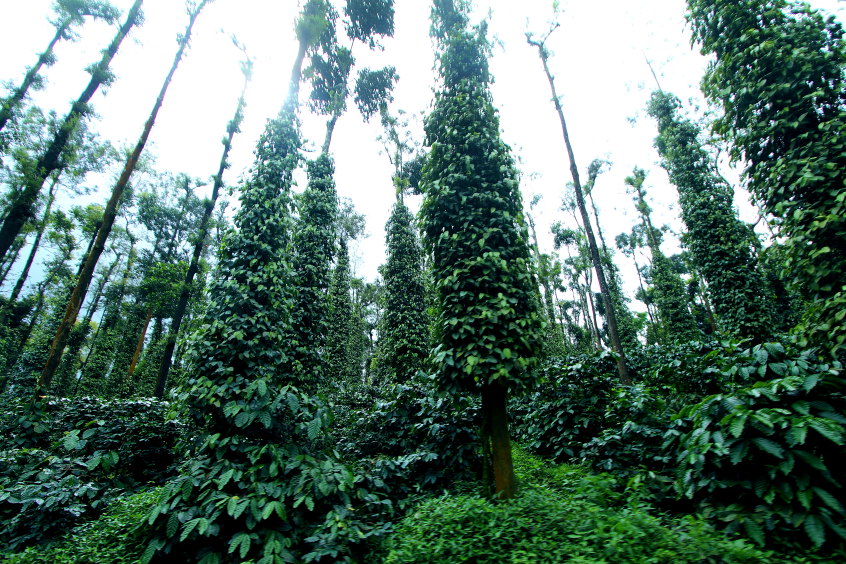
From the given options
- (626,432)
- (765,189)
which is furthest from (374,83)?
(626,432)

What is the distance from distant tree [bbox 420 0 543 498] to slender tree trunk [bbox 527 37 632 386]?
6614 millimetres

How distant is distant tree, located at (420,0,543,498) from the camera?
491cm

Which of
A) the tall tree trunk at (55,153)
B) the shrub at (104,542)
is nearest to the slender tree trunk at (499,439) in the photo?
the shrub at (104,542)

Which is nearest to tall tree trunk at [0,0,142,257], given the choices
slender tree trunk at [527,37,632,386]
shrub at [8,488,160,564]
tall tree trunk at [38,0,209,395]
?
tall tree trunk at [38,0,209,395]

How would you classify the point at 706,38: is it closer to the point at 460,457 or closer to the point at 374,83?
the point at 460,457

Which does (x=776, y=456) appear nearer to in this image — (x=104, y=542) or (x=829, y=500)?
(x=829, y=500)

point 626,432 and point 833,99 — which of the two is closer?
point 833,99

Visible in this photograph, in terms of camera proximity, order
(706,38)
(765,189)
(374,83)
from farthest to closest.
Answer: (374,83)
(706,38)
(765,189)

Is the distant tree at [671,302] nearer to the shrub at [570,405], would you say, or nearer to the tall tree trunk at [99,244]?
the shrub at [570,405]

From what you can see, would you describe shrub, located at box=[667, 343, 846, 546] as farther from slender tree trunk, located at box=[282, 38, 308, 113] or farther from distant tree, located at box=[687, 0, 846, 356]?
slender tree trunk, located at box=[282, 38, 308, 113]

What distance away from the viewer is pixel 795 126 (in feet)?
14.0

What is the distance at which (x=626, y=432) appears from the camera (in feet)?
17.1

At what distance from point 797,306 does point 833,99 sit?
21082 mm

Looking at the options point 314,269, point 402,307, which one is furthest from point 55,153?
point 402,307
